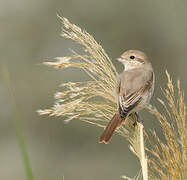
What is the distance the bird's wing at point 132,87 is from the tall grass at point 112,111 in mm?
362

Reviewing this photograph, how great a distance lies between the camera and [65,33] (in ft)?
11.1

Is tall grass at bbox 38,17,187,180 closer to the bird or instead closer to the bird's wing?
the bird

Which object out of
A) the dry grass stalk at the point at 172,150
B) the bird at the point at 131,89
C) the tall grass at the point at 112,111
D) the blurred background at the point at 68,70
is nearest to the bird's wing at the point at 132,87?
the bird at the point at 131,89

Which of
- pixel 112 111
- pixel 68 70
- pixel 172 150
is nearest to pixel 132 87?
pixel 112 111

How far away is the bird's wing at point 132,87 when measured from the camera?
12.9 feet

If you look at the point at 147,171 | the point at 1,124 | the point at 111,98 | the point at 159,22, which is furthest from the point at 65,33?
the point at 159,22

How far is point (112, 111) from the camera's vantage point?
Result: 334cm

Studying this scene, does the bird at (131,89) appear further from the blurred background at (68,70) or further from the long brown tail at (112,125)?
the blurred background at (68,70)

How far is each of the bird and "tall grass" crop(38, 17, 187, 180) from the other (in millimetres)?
113

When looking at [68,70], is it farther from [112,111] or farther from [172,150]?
[172,150]

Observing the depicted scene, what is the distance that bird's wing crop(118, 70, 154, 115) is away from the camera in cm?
394

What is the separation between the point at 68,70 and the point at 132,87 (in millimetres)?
8533

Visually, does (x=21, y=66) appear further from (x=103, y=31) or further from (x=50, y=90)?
(x=103, y=31)

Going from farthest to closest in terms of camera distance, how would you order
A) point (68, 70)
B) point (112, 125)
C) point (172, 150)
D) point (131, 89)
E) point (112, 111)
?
point (68, 70) → point (131, 89) → point (112, 125) → point (112, 111) → point (172, 150)
